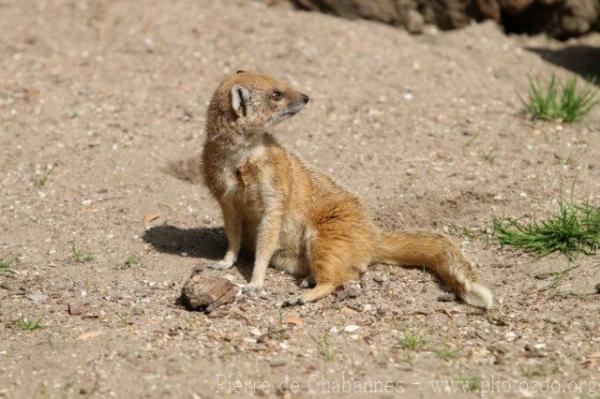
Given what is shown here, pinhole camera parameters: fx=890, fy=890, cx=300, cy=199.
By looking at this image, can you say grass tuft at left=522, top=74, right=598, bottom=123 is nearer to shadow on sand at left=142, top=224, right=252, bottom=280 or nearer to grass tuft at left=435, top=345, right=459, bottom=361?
shadow on sand at left=142, top=224, right=252, bottom=280

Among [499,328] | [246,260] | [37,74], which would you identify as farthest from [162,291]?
[37,74]

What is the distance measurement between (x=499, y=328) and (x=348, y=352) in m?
0.86

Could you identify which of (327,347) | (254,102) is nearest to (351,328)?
(327,347)

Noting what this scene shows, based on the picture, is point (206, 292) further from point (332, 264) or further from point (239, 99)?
point (239, 99)

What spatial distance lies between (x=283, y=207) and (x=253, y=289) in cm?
52

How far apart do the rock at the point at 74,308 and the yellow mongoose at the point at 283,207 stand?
950 millimetres

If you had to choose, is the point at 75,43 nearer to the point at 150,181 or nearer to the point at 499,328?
the point at 150,181

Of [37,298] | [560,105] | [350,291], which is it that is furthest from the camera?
[560,105]

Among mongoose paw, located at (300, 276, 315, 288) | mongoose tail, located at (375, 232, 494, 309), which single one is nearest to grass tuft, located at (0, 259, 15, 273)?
mongoose paw, located at (300, 276, 315, 288)

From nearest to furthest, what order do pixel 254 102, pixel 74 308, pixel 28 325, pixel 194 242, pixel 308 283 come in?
pixel 28 325
pixel 74 308
pixel 254 102
pixel 308 283
pixel 194 242

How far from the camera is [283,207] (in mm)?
5336

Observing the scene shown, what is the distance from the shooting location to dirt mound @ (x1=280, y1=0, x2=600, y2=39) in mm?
8594

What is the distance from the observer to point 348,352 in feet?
14.6

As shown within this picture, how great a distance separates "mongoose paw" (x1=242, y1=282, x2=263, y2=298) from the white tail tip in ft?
3.93
